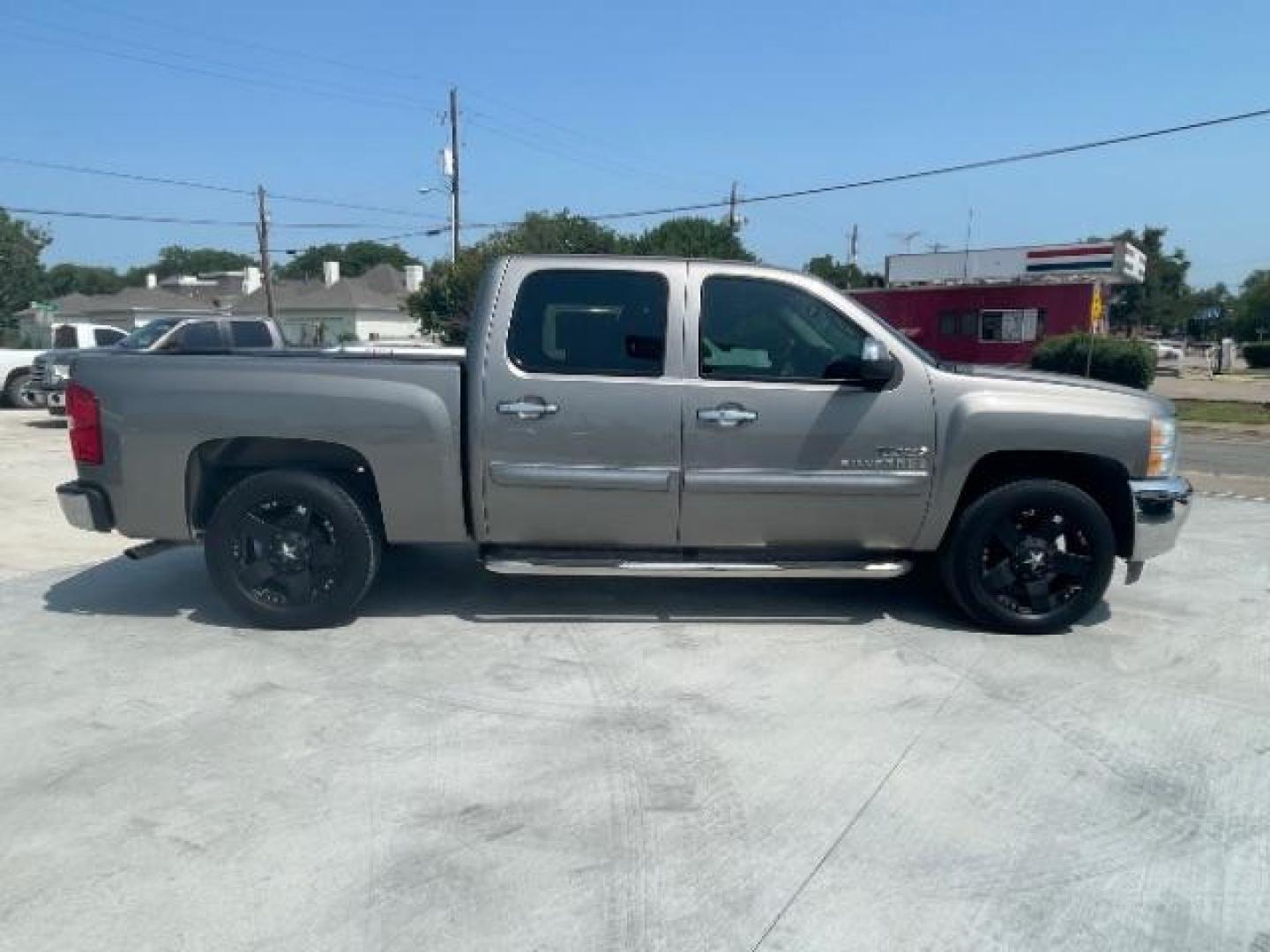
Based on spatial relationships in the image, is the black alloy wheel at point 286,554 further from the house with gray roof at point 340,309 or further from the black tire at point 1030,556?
the house with gray roof at point 340,309

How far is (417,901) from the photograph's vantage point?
2.93 metres

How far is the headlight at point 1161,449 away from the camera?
205 inches

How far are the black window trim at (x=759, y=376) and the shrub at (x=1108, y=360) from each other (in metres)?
23.2

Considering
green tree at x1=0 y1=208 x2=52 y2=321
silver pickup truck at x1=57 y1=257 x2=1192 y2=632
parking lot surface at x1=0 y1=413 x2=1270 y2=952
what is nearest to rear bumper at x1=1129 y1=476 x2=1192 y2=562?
silver pickup truck at x1=57 y1=257 x2=1192 y2=632

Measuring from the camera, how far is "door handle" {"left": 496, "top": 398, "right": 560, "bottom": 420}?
→ 5.05 metres

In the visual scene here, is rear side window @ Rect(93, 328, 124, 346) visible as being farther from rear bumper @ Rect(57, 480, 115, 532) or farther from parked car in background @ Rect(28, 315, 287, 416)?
rear bumper @ Rect(57, 480, 115, 532)

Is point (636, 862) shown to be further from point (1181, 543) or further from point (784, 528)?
point (1181, 543)

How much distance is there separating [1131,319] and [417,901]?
85.0 metres

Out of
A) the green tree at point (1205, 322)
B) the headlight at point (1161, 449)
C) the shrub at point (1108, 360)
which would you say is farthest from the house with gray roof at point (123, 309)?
the green tree at point (1205, 322)

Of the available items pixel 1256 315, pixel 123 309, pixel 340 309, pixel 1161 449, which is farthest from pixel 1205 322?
pixel 1161 449

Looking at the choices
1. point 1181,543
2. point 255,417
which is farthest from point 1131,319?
point 255,417

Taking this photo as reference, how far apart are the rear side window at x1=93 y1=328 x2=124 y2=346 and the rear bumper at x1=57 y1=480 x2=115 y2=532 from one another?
65.7ft

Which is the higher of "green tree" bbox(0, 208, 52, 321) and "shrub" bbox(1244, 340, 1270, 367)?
"green tree" bbox(0, 208, 52, 321)

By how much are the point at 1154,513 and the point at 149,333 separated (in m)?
16.5
